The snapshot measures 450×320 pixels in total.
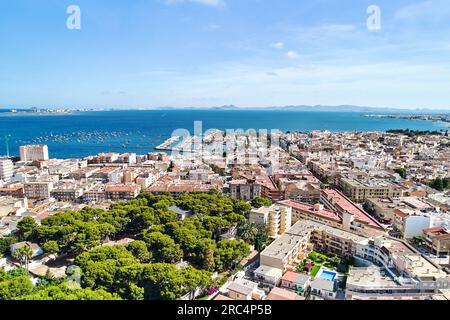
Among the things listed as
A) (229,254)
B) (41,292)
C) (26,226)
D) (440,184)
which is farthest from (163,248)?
(440,184)

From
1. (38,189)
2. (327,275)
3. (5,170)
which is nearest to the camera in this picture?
(327,275)

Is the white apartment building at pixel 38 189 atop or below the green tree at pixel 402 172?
below

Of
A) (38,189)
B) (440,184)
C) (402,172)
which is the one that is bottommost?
(38,189)

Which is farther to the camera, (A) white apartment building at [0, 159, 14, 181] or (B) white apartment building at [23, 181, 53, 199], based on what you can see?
(A) white apartment building at [0, 159, 14, 181]

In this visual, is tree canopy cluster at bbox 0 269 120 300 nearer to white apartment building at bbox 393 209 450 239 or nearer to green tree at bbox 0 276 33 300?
green tree at bbox 0 276 33 300

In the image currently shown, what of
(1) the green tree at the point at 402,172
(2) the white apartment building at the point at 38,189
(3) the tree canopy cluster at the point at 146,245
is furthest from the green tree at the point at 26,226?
(1) the green tree at the point at 402,172

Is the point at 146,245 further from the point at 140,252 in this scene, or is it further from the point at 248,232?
the point at 248,232

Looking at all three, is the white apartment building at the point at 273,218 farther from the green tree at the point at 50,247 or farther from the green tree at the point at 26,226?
the green tree at the point at 26,226

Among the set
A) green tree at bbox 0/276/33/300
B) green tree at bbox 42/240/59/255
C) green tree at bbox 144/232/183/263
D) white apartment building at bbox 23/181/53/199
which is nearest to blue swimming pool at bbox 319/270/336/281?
green tree at bbox 144/232/183/263
